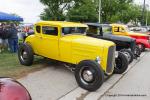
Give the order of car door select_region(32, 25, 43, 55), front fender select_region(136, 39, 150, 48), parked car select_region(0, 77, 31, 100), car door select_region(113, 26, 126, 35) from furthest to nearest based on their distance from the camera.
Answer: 1. front fender select_region(136, 39, 150, 48)
2. car door select_region(113, 26, 126, 35)
3. car door select_region(32, 25, 43, 55)
4. parked car select_region(0, 77, 31, 100)

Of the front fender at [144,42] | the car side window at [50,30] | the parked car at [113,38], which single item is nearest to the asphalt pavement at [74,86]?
the car side window at [50,30]

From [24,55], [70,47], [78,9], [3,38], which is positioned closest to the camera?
[70,47]

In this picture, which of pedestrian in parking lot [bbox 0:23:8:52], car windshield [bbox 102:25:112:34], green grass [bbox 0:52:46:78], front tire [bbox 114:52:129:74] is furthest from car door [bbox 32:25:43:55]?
pedestrian in parking lot [bbox 0:23:8:52]

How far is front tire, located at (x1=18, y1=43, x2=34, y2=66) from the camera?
1075 cm

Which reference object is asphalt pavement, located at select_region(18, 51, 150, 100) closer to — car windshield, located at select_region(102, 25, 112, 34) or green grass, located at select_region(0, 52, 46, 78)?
green grass, located at select_region(0, 52, 46, 78)

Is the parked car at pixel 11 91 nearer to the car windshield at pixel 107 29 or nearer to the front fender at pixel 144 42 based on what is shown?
the car windshield at pixel 107 29

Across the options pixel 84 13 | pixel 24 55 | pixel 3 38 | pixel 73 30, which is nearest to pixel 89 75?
pixel 73 30

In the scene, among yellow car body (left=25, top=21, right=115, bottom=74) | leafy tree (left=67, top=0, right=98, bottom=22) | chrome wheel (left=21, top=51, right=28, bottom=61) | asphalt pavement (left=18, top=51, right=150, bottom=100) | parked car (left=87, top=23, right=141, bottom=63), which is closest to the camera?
asphalt pavement (left=18, top=51, right=150, bottom=100)

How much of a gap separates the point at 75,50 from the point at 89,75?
1.32 metres

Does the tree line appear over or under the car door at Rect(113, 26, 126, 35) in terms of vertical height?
over

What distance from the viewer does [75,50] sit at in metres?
9.30

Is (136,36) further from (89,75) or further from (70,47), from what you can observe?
(89,75)

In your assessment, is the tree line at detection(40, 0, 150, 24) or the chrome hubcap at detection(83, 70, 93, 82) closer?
the chrome hubcap at detection(83, 70, 93, 82)

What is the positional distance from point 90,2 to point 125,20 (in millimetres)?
20698
